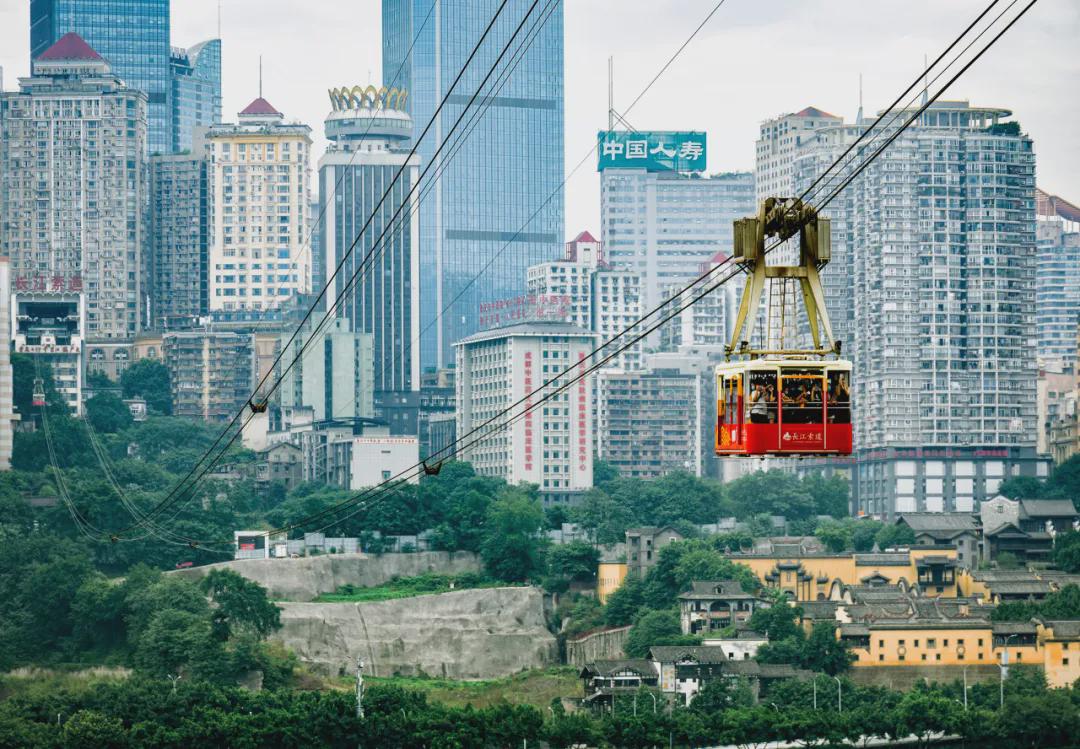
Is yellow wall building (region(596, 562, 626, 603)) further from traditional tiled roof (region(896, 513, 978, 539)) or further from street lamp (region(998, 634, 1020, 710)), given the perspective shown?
street lamp (region(998, 634, 1020, 710))

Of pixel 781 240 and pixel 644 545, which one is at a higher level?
pixel 781 240

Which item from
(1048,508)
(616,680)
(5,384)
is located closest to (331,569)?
(5,384)

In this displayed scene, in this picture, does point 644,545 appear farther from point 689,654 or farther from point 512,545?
point 689,654

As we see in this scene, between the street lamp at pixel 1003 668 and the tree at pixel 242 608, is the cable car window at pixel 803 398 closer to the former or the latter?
the street lamp at pixel 1003 668

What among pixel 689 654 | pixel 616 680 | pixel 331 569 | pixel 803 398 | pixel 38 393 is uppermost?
pixel 38 393

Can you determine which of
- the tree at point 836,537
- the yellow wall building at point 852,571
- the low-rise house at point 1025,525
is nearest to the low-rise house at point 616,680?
the yellow wall building at point 852,571

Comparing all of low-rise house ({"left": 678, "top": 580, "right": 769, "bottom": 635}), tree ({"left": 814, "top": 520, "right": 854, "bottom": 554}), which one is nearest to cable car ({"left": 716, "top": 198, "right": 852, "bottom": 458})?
low-rise house ({"left": 678, "top": 580, "right": 769, "bottom": 635})
